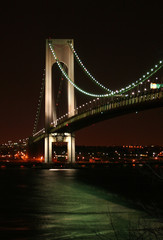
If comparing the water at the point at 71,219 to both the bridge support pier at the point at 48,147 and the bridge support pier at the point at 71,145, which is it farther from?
the bridge support pier at the point at 71,145

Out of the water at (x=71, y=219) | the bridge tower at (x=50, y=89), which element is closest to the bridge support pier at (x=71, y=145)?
the bridge tower at (x=50, y=89)

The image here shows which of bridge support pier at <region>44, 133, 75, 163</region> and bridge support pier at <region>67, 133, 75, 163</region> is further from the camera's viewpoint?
bridge support pier at <region>67, 133, 75, 163</region>

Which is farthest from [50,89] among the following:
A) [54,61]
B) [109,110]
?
[109,110]

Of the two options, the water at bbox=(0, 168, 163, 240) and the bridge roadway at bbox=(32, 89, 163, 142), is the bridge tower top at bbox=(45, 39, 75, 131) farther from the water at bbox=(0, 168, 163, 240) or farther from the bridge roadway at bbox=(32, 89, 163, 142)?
the water at bbox=(0, 168, 163, 240)

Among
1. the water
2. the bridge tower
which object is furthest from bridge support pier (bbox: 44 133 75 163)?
the water

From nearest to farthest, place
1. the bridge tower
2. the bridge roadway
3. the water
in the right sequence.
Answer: the water → the bridge roadway → the bridge tower

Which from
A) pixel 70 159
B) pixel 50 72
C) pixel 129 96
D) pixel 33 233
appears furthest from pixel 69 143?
pixel 33 233

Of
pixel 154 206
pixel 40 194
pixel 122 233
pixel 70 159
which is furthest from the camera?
pixel 70 159

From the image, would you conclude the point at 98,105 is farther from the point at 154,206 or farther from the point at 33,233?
the point at 33,233

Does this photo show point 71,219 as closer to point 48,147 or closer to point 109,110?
point 109,110
